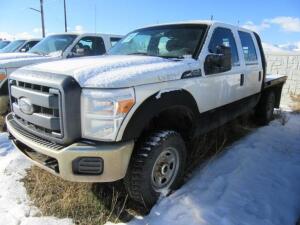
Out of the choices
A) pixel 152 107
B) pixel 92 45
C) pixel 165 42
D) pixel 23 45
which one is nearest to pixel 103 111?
pixel 152 107

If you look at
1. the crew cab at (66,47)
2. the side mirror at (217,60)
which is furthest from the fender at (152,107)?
the crew cab at (66,47)

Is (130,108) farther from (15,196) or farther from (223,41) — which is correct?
(223,41)

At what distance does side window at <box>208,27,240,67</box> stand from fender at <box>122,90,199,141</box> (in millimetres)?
951

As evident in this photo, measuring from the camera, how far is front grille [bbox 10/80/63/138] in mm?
2885

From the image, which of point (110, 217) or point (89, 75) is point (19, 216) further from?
point (89, 75)

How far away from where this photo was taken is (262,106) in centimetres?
678

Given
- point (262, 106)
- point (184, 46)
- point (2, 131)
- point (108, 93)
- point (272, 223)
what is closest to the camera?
point (108, 93)

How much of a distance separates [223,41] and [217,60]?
730mm

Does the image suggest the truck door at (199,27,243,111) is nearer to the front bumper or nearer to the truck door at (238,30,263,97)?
the truck door at (238,30,263,97)

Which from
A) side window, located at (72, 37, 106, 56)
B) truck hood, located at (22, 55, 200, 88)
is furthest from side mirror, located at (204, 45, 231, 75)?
side window, located at (72, 37, 106, 56)

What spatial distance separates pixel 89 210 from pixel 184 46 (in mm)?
2251

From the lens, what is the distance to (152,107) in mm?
3123

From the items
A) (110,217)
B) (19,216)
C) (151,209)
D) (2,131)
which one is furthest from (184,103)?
(2,131)

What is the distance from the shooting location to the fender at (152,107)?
295cm
